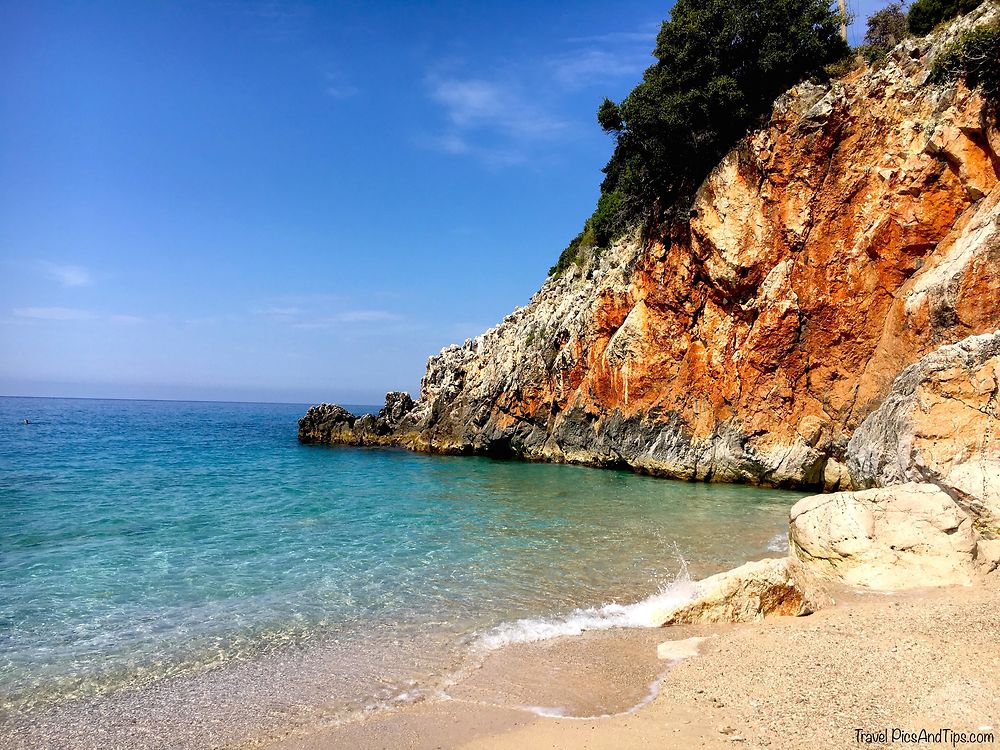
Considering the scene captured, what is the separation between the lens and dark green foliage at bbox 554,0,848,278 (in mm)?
24578

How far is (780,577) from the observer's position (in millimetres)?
8016

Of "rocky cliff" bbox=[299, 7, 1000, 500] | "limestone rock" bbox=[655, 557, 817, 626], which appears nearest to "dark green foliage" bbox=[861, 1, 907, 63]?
"rocky cliff" bbox=[299, 7, 1000, 500]

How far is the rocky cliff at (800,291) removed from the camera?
18672mm

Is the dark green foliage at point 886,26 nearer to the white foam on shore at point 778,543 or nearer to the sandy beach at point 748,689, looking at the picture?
the white foam on shore at point 778,543

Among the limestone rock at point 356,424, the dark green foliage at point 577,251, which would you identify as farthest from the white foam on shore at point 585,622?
the limestone rock at point 356,424

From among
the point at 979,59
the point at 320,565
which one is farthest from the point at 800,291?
the point at 320,565

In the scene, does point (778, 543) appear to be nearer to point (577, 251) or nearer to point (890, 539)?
point (890, 539)

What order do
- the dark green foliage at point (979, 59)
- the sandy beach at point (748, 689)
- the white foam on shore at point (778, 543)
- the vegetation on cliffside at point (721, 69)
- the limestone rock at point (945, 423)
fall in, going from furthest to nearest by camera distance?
the vegetation on cliffside at point (721, 69)
the dark green foliage at point (979, 59)
the white foam on shore at point (778, 543)
the limestone rock at point (945, 423)
the sandy beach at point (748, 689)

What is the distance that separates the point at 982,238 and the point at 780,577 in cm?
1375

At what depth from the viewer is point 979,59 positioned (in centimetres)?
1856

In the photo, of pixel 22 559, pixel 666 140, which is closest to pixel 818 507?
pixel 22 559

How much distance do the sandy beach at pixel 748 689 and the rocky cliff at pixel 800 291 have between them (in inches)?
319

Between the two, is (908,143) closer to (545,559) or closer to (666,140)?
(666,140)

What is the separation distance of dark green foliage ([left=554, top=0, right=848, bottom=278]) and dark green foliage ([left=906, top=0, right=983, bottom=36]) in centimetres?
254
